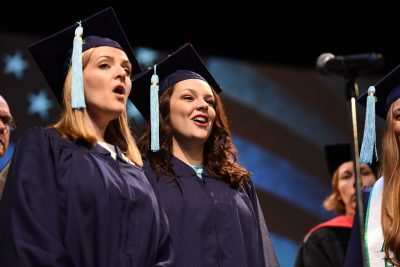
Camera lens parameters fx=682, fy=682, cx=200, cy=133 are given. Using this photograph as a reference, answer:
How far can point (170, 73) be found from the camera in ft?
11.8

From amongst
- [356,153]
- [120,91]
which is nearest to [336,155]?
[356,153]

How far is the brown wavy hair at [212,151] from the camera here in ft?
11.0

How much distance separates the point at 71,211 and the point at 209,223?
0.80m

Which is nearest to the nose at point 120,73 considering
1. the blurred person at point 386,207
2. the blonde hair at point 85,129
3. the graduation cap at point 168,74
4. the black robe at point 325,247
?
the blonde hair at point 85,129

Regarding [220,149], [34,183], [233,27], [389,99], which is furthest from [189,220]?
[233,27]

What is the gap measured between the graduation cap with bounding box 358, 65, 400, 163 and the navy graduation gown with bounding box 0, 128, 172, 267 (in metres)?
1.27

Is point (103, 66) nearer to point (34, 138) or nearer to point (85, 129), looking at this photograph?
point (85, 129)

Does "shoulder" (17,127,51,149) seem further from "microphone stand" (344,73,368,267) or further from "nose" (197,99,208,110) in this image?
"microphone stand" (344,73,368,267)

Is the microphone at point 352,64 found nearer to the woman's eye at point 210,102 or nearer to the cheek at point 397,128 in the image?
the cheek at point 397,128

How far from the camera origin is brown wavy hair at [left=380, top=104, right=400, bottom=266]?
3.21m

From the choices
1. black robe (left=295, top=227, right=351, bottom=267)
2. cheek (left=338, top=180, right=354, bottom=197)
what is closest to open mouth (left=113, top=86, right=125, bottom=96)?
black robe (left=295, top=227, right=351, bottom=267)

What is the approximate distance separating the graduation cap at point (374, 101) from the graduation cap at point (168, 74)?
85cm

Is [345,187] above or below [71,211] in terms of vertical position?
below

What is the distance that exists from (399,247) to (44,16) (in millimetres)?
2922
